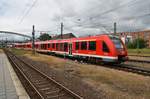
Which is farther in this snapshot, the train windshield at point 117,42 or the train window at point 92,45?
the train window at point 92,45

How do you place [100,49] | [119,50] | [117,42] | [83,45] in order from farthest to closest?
[83,45], [100,49], [117,42], [119,50]

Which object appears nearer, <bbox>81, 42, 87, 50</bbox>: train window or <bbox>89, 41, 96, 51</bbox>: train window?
<bbox>89, 41, 96, 51</bbox>: train window

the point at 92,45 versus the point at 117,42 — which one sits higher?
the point at 117,42

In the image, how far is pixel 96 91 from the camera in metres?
9.73

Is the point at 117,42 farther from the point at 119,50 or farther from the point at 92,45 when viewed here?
the point at 92,45

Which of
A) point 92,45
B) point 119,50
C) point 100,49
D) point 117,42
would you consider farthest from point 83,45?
point 119,50

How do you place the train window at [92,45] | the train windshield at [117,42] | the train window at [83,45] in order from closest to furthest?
1. the train windshield at [117,42]
2. the train window at [92,45]
3. the train window at [83,45]

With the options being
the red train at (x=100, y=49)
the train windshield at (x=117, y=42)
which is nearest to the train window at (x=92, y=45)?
the red train at (x=100, y=49)

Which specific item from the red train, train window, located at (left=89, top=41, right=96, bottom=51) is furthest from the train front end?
train window, located at (left=89, top=41, right=96, bottom=51)

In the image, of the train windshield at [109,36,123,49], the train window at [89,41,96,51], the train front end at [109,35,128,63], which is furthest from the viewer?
the train window at [89,41,96,51]

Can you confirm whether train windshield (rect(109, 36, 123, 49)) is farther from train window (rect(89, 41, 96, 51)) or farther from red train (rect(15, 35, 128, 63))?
train window (rect(89, 41, 96, 51))

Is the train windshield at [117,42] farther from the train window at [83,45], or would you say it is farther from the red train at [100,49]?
the train window at [83,45]

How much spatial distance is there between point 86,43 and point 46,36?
8684 centimetres

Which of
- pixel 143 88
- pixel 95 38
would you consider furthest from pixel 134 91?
pixel 95 38
